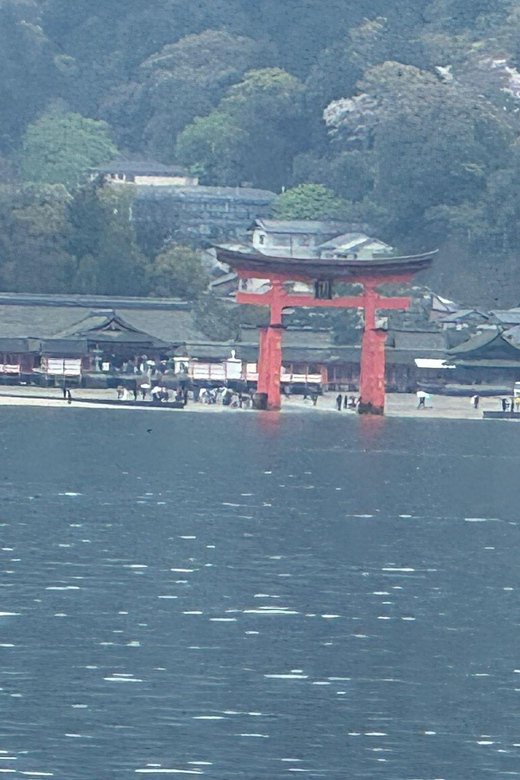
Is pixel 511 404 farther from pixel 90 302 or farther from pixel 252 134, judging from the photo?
pixel 252 134

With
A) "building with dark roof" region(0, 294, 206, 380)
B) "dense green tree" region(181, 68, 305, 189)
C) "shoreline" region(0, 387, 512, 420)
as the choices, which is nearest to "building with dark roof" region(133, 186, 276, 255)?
"dense green tree" region(181, 68, 305, 189)

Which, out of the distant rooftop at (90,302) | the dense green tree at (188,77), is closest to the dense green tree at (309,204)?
the dense green tree at (188,77)

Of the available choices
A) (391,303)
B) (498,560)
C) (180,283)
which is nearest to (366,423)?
(391,303)

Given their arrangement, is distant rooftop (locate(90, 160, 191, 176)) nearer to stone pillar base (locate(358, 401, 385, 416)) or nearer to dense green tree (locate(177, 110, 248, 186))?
dense green tree (locate(177, 110, 248, 186))

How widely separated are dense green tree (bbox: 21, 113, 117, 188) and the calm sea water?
228 ft

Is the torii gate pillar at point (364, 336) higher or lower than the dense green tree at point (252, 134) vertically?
lower

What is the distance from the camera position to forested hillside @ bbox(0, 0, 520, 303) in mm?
90562

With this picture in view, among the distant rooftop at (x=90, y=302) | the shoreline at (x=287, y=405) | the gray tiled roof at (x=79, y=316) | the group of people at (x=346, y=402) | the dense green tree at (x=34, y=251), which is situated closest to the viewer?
the shoreline at (x=287, y=405)

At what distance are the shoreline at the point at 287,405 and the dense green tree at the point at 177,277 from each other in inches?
504

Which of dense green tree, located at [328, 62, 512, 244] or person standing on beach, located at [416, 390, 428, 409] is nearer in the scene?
person standing on beach, located at [416, 390, 428, 409]

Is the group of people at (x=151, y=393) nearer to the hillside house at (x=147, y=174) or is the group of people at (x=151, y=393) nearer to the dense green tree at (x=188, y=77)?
the hillside house at (x=147, y=174)

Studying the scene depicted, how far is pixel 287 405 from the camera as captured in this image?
7519 cm

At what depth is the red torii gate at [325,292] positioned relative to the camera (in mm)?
67062

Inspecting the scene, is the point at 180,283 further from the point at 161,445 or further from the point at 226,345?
the point at 161,445
